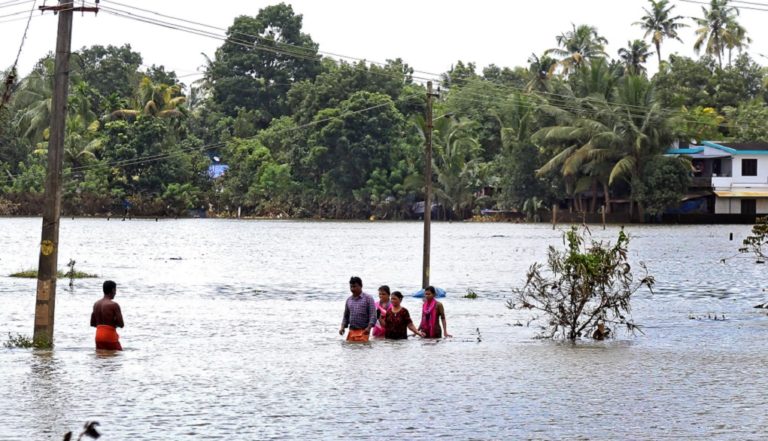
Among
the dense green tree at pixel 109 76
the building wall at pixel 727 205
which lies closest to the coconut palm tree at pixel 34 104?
the dense green tree at pixel 109 76

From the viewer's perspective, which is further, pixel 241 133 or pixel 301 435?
pixel 241 133

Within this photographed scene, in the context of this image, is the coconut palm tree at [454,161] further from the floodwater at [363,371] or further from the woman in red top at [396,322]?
the woman in red top at [396,322]

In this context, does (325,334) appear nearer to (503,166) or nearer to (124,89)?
(503,166)

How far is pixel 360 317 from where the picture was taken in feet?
71.3

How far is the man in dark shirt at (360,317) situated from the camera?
2155 centimetres

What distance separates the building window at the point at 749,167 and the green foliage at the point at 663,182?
4.64 meters

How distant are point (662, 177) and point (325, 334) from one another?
231ft

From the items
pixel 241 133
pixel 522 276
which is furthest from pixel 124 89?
pixel 522 276

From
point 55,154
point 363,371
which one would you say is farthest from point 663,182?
point 55,154

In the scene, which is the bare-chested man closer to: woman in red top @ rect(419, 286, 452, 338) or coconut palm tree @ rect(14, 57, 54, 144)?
woman in red top @ rect(419, 286, 452, 338)

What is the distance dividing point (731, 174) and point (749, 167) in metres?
1.54

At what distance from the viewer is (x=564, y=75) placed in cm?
12075

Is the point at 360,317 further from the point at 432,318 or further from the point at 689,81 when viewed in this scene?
the point at 689,81

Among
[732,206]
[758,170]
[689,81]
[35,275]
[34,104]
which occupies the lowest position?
[35,275]
